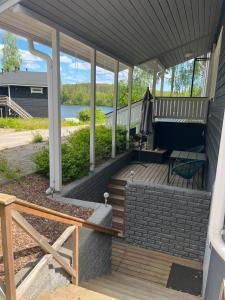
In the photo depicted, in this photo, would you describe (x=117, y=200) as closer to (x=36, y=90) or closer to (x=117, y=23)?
(x=117, y=23)

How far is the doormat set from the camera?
380 centimetres

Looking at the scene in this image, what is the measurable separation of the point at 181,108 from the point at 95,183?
445 centimetres

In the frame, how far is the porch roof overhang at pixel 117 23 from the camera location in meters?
3.12

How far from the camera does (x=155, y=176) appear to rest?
6.21 m

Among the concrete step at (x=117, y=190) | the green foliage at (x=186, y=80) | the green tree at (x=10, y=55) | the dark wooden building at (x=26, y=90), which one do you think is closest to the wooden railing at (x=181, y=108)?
the concrete step at (x=117, y=190)

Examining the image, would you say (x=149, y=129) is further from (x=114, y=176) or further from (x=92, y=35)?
(x=92, y=35)

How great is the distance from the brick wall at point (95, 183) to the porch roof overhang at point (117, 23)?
2.45 metres

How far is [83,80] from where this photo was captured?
5.24 m

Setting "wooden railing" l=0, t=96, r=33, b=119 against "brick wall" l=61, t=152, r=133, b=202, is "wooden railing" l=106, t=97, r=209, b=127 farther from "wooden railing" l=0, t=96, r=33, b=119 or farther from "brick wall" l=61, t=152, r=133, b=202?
"wooden railing" l=0, t=96, r=33, b=119

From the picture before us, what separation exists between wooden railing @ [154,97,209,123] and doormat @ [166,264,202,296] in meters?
5.00

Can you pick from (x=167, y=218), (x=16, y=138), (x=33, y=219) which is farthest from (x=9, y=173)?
(x=16, y=138)

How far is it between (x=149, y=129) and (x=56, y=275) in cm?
522

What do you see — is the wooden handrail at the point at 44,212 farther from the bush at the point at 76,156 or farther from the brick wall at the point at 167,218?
the brick wall at the point at 167,218

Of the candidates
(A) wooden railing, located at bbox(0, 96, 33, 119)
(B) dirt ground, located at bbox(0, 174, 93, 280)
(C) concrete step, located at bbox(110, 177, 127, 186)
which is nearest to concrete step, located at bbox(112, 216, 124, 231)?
Answer: (C) concrete step, located at bbox(110, 177, 127, 186)
